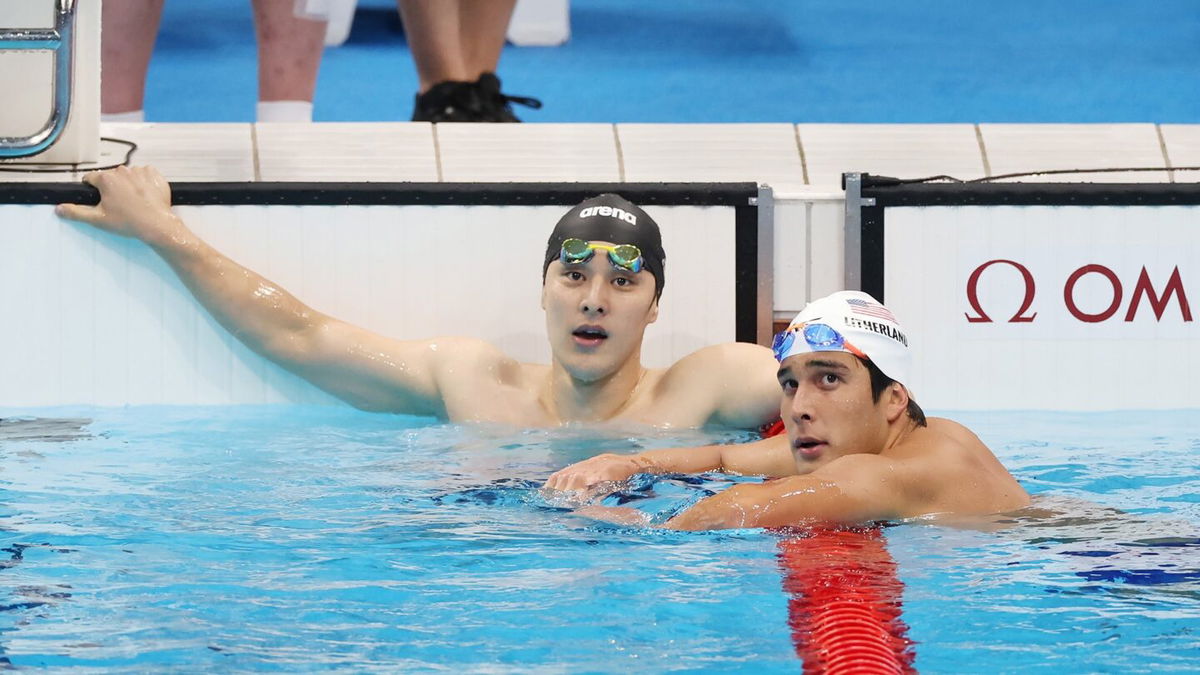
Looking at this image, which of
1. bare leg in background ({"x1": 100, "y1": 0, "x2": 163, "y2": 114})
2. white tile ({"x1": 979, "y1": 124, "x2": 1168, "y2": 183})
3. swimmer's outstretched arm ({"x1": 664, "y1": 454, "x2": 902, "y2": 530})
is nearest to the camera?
swimmer's outstretched arm ({"x1": 664, "y1": 454, "x2": 902, "y2": 530})

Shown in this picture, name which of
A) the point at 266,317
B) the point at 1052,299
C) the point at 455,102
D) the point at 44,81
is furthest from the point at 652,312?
the point at 44,81

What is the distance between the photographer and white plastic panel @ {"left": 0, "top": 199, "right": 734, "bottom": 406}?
15.3 feet

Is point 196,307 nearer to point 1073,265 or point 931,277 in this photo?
point 931,277

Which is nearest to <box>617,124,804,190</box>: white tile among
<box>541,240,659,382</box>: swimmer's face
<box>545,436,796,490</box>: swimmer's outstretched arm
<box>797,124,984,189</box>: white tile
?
<box>797,124,984,189</box>: white tile

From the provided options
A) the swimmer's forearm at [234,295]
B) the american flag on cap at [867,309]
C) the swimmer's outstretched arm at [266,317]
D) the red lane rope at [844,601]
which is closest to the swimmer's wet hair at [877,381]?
the american flag on cap at [867,309]

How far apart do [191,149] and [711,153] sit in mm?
1674

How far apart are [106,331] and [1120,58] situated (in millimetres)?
6116

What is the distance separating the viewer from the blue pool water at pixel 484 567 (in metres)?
2.54

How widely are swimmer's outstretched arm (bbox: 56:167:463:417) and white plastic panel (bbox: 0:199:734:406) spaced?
115mm

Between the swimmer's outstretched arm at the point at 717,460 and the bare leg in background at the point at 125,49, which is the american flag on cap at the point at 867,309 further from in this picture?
the bare leg in background at the point at 125,49

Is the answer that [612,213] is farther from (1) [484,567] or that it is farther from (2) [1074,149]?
(2) [1074,149]

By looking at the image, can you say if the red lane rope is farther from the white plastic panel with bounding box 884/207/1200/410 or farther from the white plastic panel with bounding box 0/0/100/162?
the white plastic panel with bounding box 0/0/100/162

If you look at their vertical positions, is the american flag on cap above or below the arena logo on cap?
below

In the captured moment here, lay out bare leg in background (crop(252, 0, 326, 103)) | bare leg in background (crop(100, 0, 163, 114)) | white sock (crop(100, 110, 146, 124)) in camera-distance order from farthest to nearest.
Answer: bare leg in background (crop(252, 0, 326, 103))
white sock (crop(100, 110, 146, 124))
bare leg in background (crop(100, 0, 163, 114))
